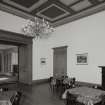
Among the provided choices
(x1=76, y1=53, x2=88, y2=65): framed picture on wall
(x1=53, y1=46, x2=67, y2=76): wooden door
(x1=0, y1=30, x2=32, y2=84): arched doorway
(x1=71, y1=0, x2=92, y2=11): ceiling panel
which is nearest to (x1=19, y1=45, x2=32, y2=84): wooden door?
(x1=0, y1=30, x2=32, y2=84): arched doorway

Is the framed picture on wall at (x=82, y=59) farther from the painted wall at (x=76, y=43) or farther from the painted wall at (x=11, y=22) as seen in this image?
the painted wall at (x=11, y=22)

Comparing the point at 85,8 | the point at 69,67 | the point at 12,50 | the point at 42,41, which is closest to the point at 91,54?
the point at 69,67

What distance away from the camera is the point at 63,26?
8078mm

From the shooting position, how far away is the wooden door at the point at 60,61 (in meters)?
7.87

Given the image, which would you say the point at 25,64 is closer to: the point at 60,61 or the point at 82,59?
the point at 60,61

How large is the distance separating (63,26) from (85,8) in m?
2.34

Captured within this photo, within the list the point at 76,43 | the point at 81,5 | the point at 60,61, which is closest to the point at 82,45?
the point at 76,43

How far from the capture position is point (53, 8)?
614 cm

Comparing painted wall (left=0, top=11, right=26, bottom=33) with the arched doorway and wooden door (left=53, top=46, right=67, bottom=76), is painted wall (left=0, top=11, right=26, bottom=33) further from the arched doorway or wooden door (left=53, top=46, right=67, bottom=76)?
wooden door (left=53, top=46, right=67, bottom=76)

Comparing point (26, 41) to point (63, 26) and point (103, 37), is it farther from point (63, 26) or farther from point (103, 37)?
point (103, 37)

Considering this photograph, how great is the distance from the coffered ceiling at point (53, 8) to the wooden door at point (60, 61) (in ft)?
8.17

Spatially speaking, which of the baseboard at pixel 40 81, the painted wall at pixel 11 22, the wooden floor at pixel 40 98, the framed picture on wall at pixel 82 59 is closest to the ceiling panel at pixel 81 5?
the framed picture on wall at pixel 82 59

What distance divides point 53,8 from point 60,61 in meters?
3.98

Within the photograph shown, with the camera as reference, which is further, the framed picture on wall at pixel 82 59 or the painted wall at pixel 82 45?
the framed picture on wall at pixel 82 59
